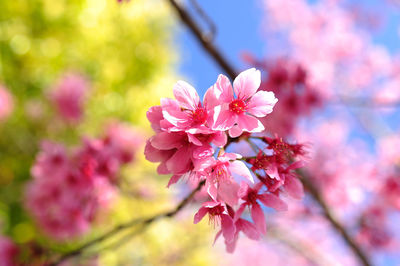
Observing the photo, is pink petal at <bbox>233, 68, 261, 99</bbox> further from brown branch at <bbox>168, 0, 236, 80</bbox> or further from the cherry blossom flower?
the cherry blossom flower

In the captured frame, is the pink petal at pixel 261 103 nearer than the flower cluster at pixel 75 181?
Yes

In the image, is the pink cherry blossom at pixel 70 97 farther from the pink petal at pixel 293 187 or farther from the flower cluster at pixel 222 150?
the pink petal at pixel 293 187

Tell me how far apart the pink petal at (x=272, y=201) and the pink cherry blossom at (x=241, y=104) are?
18cm

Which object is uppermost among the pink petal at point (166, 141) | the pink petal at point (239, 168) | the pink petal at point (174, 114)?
the pink petal at point (174, 114)

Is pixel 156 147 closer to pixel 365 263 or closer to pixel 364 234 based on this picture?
pixel 365 263

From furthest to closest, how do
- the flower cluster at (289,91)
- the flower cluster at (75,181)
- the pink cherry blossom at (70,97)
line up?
the pink cherry blossom at (70,97) → the flower cluster at (289,91) → the flower cluster at (75,181)

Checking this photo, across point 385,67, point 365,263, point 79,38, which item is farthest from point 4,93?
point 385,67

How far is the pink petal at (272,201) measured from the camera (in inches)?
27.1

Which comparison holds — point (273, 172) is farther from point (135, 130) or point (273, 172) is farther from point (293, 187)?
point (135, 130)

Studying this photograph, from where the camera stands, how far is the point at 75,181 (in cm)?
138

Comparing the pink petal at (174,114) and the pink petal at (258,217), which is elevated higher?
the pink petal at (174,114)

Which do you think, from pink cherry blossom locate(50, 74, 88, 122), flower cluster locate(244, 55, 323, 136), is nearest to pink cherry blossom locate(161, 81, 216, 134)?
flower cluster locate(244, 55, 323, 136)

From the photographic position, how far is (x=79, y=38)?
14.4ft

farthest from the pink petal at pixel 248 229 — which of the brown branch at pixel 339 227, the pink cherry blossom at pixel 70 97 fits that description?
the pink cherry blossom at pixel 70 97
